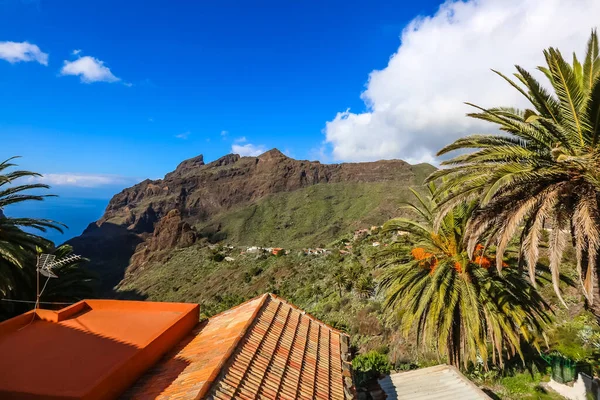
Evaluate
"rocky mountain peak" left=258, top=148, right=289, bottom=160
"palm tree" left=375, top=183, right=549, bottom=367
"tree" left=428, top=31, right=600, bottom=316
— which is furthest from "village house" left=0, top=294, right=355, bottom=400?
"rocky mountain peak" left=258, top=148, right=289, bottom=160

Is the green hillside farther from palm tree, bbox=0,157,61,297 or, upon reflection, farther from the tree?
the tree

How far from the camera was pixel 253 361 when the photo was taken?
6.68m

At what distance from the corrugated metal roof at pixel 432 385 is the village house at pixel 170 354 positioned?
2.66 m

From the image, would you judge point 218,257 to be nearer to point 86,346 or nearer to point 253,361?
point 86,346

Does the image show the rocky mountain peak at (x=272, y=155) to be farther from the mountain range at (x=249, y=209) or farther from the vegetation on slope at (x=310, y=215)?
the vegetation on slope at (x=310, y=215)

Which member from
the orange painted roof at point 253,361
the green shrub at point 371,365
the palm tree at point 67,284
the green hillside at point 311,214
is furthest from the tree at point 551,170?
the green hillside at point 311,214

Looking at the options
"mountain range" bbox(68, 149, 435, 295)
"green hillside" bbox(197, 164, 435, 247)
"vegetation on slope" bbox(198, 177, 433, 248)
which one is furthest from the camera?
"green hillside" bbox(197, 164, 435, 247)

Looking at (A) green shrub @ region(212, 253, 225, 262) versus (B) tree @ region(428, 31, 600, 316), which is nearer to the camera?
(B) tree @ region(428, 31, 600, 316)

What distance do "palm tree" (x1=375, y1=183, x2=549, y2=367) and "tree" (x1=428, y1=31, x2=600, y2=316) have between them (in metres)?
1.96

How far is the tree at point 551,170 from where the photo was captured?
566cm

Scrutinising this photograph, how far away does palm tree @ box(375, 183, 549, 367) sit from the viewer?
8.79m

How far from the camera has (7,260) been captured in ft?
38.0

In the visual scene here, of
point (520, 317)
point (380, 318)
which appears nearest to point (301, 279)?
point (380, 318)

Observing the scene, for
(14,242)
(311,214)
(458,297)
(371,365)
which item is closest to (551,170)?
(458,297)
